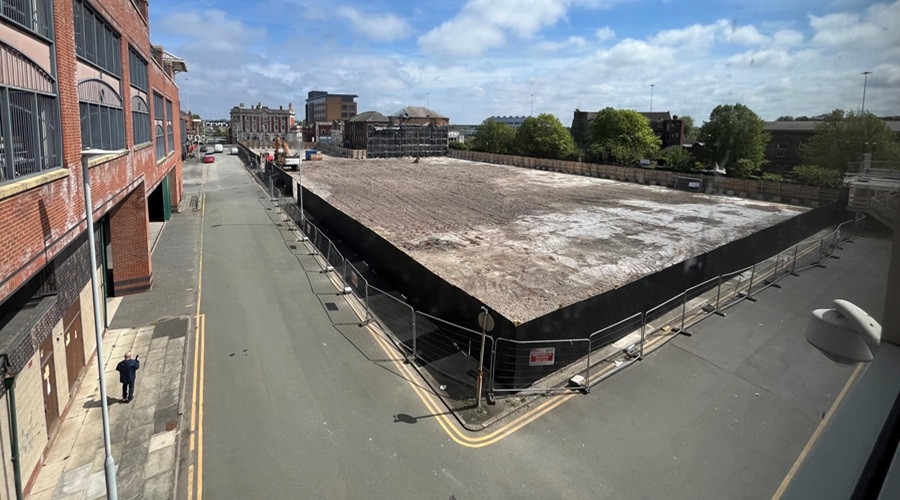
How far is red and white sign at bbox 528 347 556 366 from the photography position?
11898 mm

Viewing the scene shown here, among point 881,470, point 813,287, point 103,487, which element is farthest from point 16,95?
point 813,287

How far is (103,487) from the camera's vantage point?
9.27 m

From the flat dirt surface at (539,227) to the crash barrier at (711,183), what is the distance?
2277 mm

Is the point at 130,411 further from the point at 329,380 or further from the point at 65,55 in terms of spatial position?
the point at 65,55

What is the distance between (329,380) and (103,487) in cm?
483

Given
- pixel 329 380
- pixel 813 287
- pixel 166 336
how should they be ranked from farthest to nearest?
pixel 813 287
pixel 166 336
pixel 329 380

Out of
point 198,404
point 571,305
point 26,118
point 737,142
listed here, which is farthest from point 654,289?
point 737,142

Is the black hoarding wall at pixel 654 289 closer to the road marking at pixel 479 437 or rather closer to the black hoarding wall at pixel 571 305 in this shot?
the black hoarding wall at pixel 571 305

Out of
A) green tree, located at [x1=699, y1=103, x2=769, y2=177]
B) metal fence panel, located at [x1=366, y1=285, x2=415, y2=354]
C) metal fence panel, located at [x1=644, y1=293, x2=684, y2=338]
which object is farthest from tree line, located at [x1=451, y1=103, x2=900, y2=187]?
metal fence panel, located at [x1=366, y1=285, x2=415, y2=354]

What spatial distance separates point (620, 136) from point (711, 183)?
1223 inches

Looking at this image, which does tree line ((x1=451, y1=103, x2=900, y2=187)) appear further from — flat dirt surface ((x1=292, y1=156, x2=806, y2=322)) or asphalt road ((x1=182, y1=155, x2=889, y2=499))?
asphalt road ((x1=182, y1=155, x2=889, y2=499))

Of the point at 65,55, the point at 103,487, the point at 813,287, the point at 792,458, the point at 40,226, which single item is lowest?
the point at 103,487

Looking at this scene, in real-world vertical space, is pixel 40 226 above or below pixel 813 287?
above

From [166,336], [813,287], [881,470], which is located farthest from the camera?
[813,287]
